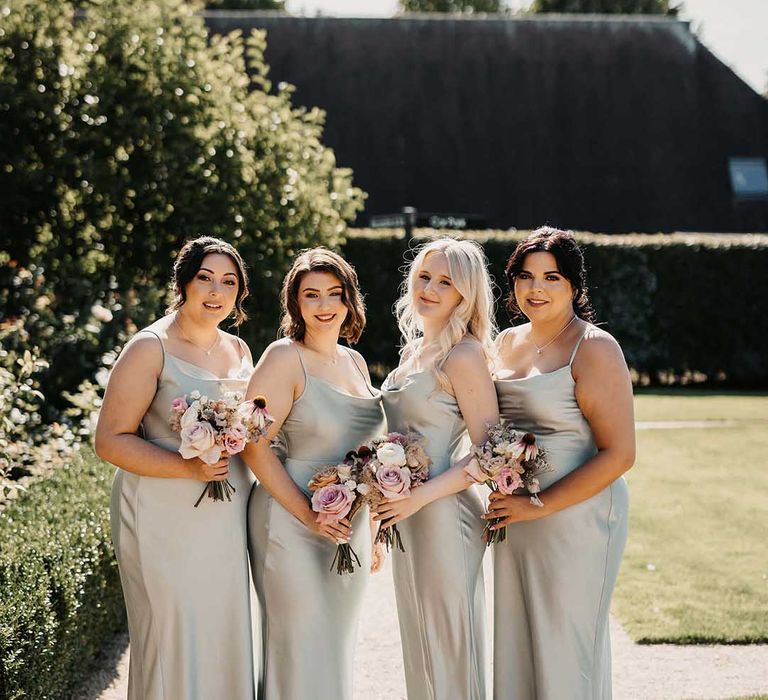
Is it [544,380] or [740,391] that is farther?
[740,391]

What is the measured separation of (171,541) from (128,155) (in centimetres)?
740

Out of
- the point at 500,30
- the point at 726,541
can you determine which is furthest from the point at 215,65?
the point at 500,30

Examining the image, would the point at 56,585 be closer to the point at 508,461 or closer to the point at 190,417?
the point at 190,417

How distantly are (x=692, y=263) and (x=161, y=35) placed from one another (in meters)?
13.6

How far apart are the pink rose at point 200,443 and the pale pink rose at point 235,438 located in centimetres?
5

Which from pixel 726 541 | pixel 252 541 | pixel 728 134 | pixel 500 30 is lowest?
pixel 726 541

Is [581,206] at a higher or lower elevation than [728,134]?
lower

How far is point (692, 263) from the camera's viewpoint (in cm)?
2003

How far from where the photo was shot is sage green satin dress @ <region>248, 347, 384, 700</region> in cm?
395

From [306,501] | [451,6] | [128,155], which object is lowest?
[306,501]

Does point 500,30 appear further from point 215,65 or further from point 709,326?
point 215,65

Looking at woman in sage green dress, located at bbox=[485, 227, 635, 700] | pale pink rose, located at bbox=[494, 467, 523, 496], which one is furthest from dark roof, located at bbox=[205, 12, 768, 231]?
pale pink rose, located at bbox=[494, 467, 523, 496]

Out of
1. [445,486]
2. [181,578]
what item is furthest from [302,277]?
[181,578]

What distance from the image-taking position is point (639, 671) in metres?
5.52
